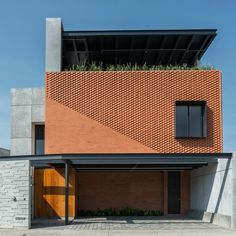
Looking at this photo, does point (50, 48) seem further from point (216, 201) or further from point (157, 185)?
point (216, 201)

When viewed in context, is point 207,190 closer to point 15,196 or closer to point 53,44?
point 15,196

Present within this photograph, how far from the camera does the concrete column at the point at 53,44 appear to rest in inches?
1081

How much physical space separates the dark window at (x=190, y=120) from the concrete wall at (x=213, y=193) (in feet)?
6.62

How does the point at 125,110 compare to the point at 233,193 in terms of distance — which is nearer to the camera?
the point at 233,193

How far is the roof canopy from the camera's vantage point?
27844 millimetres

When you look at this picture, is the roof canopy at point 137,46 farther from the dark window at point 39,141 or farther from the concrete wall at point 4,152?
the concrete wall at point 4,152

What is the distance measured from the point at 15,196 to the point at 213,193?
8.62m

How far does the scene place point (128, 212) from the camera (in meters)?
27.0

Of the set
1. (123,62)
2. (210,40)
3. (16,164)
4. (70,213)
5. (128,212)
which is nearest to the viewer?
(16,164)

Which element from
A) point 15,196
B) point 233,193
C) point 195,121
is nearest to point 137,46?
point 195,121

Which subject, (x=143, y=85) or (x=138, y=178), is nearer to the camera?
(x=143, y=85)

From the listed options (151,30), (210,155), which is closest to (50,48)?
(151,30)

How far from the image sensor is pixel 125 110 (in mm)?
25719

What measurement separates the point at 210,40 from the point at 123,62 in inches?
242
